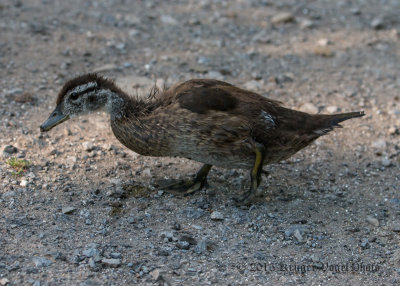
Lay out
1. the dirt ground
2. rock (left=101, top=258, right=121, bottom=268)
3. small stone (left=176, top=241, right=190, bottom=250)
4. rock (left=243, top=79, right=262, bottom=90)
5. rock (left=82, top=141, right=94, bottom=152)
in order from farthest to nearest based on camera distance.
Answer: rock (left=243, top=79, right=262, bottom=90)
rock (left=82, top=141, right=94, bottom=152)
small stone (left=176, top=241, right=190, bottom=250)
the dirt ground
rock (left=101, top=258, right=121, bottom=268)

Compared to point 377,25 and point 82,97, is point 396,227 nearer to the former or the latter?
point 82,97

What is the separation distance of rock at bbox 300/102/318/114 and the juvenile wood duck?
1703mm

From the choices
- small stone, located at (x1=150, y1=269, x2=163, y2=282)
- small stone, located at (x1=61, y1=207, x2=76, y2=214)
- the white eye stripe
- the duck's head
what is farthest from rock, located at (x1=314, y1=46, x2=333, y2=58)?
small stone, located at (x1=150, y1=269, x2=163, y2=282)

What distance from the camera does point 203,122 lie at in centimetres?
532

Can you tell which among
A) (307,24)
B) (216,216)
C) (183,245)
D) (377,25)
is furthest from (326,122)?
(377,25)

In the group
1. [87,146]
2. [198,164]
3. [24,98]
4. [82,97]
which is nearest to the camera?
[82,97]

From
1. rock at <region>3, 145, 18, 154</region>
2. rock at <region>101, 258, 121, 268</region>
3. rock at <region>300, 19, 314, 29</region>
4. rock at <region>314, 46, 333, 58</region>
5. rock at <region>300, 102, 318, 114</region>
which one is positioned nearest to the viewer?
rock at <region>101, 258, 121, 268</region>

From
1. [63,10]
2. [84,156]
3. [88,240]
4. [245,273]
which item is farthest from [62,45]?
[245,273]

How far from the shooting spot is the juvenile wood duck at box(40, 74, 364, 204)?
5371 millimetres

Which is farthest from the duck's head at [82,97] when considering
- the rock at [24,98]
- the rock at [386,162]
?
the rock at [386,162]

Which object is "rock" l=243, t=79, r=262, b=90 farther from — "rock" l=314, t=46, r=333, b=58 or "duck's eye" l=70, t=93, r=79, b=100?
"duck's eye" l=70, t=93, r=79, b=100

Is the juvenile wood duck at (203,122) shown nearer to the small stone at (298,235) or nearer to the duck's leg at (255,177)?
the duck's leg at (255,177)

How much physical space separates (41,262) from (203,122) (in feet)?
6.44

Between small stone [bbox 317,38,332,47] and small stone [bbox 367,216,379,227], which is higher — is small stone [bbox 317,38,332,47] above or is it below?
above
